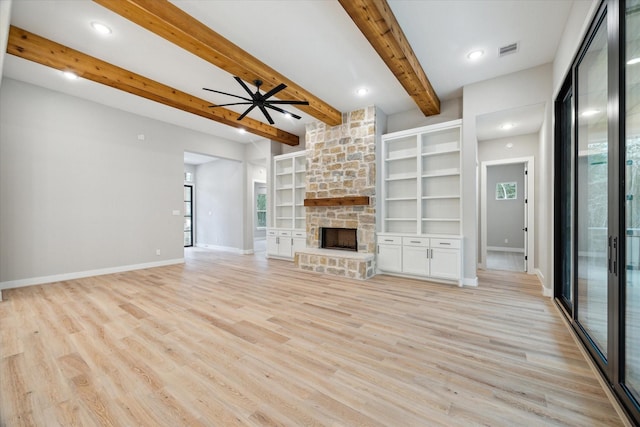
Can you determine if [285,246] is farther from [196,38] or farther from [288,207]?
[196,38]

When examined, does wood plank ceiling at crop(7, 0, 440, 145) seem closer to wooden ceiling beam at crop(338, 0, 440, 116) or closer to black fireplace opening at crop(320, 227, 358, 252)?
wooden ceiling beam at crop(338, 0, 440, 116)

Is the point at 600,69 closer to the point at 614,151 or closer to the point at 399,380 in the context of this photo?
the point at 614,151

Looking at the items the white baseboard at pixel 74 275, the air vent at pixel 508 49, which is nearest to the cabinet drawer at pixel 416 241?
the air vent at pixel 508 49

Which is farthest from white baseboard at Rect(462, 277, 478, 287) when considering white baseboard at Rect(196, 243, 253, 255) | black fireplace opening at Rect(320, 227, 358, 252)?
white baseboard at Rect(196, 243, 253, 255)

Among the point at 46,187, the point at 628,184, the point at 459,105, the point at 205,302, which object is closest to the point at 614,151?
the point at 628,184

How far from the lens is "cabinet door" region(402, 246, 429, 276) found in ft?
15.1

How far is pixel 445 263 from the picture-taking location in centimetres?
443

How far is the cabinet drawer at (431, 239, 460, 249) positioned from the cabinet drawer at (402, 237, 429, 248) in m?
0.12

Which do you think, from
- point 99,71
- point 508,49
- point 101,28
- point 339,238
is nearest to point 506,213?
point 339,238

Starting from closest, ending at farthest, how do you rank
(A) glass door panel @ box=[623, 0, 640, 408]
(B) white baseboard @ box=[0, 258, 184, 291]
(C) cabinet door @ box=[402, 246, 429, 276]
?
(A) glass door panel @ box=[623, 0, 640, 408]
(B) white baseboard @ box=[0, 258, 184, 291]
(C) cabinet door @ box=[402, 246, 429, 276]

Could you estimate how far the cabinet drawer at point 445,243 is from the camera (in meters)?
4.33

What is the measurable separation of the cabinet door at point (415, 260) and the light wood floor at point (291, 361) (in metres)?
0.86

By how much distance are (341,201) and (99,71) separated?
4239 millimetres

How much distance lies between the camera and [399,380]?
73.0 inches
